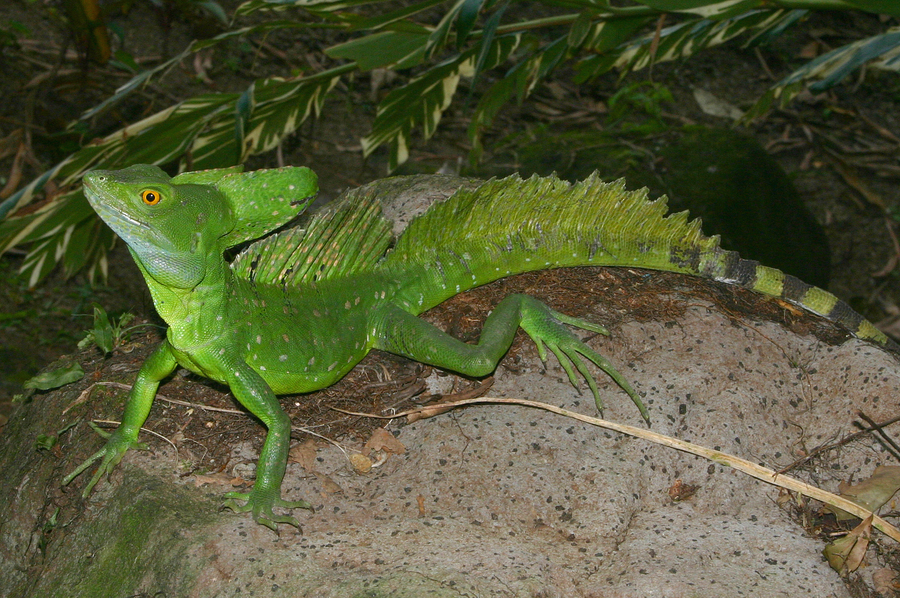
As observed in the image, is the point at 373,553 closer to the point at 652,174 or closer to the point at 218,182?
the point at 218,182

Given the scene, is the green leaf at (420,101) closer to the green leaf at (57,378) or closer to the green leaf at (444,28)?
the green leaf at (444,28)

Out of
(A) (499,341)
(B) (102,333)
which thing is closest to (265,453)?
(A) (499,341)

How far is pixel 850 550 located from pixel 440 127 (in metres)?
6.39

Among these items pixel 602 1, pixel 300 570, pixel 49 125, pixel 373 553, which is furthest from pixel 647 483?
pixel 49 125

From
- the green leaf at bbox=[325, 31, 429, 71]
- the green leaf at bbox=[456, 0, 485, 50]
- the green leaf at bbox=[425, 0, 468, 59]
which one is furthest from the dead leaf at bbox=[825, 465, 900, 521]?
the green leaf at bbox=[325, 31, 429, 71]

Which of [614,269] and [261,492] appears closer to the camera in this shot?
[261,492]

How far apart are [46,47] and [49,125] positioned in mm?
1372

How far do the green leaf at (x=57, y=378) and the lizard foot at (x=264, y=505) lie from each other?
1.22 meters

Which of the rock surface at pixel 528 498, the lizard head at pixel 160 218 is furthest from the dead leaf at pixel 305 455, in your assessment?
the lizard head at pixel 160 218

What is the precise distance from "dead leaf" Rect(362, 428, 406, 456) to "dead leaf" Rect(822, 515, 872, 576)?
168 centimetres

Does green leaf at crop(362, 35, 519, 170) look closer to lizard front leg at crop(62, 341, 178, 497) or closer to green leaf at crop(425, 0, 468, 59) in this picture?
green leaf at crop(425, 0, 468, 59)

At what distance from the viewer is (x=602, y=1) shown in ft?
14.8

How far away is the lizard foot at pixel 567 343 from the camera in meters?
3.31

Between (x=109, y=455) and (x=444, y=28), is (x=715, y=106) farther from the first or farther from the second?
(x=109, y=455)
